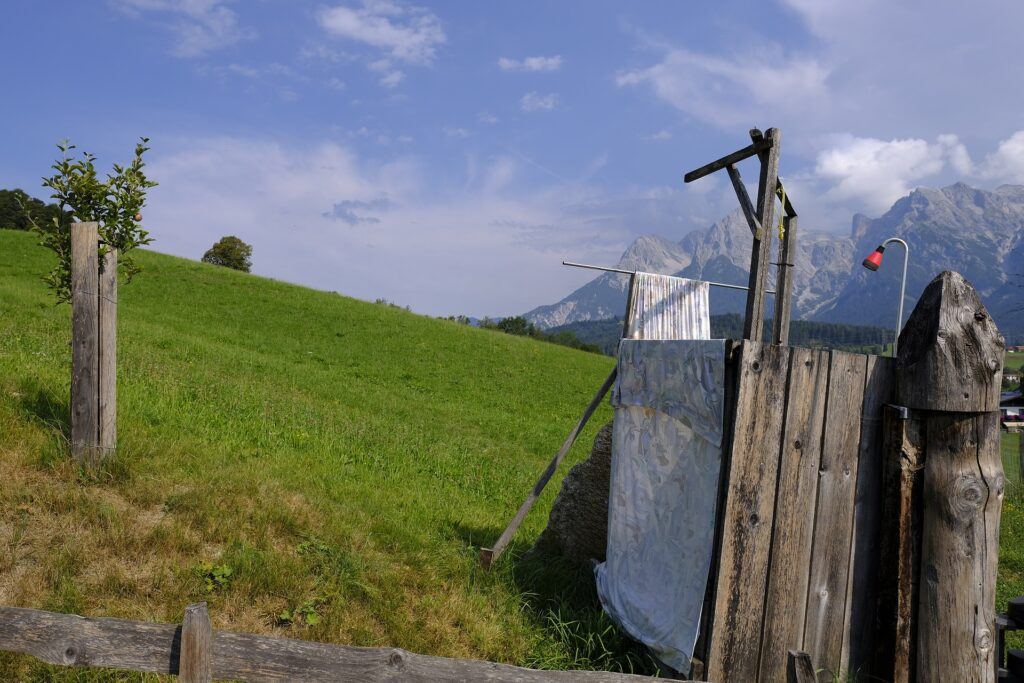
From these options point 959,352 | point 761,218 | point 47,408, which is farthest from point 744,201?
point 47,408

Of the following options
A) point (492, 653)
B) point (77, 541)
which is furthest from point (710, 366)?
point (77, 541)

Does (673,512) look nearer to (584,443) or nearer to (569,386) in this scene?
(584,443)

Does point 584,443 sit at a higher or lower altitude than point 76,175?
lower

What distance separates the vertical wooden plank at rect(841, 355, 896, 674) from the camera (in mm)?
3979

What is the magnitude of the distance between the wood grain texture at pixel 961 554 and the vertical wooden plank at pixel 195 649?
13.0 ft

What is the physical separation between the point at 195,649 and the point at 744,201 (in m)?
4.77

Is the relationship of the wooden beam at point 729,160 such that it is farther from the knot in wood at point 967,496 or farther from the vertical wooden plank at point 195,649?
the vertical wooden plank at point 195,649

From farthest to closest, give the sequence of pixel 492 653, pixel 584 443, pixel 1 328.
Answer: pixel 584 443 → pixel 1 328 → pixel 492 653

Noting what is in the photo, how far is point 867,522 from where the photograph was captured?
400cm

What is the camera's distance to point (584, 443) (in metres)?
17.9

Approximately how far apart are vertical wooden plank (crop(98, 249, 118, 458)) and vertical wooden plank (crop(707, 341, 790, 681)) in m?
5.64

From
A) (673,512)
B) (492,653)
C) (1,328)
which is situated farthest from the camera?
(1,328)

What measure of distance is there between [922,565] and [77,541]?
6.07 m

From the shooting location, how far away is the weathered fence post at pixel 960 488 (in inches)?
140
